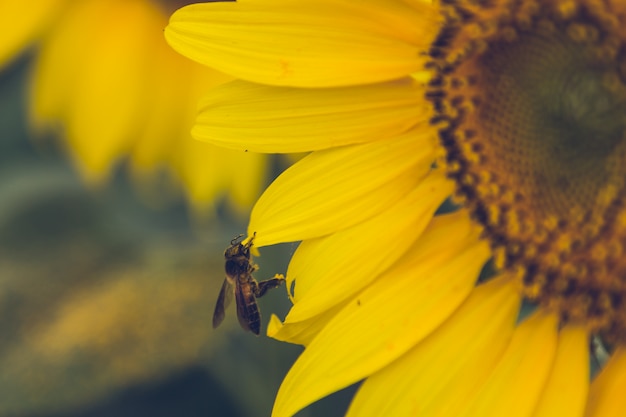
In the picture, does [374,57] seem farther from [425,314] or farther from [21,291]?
[21,291]

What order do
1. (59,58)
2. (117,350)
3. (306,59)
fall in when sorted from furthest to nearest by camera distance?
1. (117,350)
2. (59,58)
3. (306,59)

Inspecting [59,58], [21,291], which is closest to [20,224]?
[21,291]

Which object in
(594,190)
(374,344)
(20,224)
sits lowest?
(20,224)

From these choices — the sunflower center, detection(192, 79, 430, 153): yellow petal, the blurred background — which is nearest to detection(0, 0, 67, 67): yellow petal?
the blurred background

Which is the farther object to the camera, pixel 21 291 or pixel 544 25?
pixel 21 291

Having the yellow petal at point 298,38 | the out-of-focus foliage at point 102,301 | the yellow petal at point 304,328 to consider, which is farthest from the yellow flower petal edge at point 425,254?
the out-of-focus foliage at point 102,301

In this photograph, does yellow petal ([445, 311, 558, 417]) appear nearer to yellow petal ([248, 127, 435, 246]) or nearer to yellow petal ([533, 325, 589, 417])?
yellow petal ([533, 325, 589, 417])

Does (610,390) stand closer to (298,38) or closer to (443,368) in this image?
(443,368)
